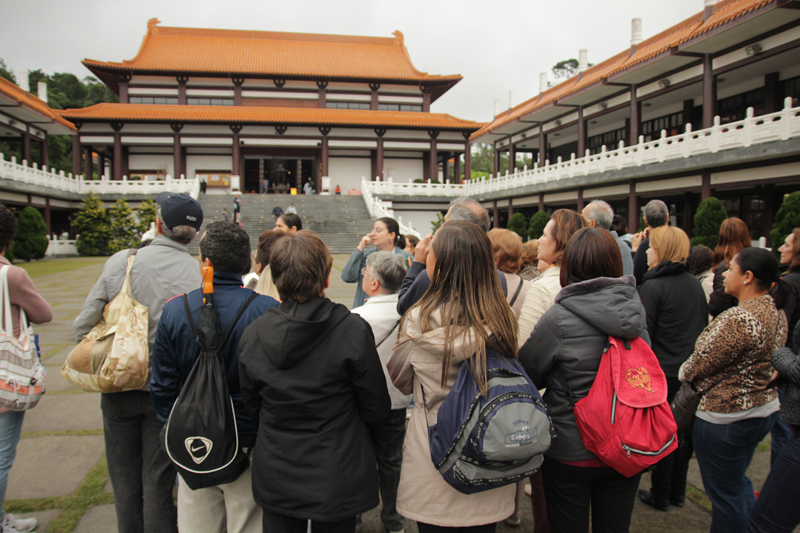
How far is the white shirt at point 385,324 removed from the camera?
8.27ft

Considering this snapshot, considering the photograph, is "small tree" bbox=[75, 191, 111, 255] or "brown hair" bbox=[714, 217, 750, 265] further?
"small tree" bbox=[75, 191, 111, 255]

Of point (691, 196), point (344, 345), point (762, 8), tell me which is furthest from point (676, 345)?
point (691, 196)

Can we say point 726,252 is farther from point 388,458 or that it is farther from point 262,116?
point 262,116

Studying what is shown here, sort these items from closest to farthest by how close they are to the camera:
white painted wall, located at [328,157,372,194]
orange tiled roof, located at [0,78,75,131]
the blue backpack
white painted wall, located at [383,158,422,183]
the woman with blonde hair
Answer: the blue backpack, the woman with blonde hair, orange tiled roof, located at [0,78,75,131], white painted wall, located at [328,157,372,194], white painted wall, located at [383,158,422,183]

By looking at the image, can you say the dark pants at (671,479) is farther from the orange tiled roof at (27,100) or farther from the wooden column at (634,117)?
the orange tiled roof at (27,100)

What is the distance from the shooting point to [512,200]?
22984 millimetres

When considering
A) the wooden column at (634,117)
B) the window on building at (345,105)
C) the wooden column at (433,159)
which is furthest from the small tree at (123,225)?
the wooden column at (634,117)

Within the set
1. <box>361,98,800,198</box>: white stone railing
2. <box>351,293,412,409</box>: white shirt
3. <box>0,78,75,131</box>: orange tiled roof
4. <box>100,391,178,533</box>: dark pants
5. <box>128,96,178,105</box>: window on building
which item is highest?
<box>128,96,178,105</box>: window on building

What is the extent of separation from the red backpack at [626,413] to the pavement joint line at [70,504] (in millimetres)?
2882

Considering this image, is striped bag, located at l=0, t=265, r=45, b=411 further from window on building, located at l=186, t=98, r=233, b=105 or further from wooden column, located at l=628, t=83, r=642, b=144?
window on building, located at l=186, t=98, r=233, b=105

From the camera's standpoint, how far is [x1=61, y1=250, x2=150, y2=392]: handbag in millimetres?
2178

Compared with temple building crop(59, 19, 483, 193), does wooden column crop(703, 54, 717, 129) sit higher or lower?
lower

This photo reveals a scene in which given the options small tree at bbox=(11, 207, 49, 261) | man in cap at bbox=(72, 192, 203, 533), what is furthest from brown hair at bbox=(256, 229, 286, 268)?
small tree at bbox=(11, 207, 49, 261)

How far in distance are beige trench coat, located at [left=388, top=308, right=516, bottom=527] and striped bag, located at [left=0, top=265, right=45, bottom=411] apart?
1979mm
